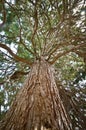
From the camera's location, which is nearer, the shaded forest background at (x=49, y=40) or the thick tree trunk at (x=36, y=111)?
the thick tree trunk at (x=36, y=111)

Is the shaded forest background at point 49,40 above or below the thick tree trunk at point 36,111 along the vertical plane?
above

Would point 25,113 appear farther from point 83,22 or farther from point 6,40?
point 83,22

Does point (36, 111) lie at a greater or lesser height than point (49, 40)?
lesser

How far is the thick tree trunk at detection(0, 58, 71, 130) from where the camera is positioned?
1.95 meters

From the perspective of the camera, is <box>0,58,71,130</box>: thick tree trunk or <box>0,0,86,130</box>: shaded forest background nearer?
<box>0,58,71,130</box>: thick tree trunk

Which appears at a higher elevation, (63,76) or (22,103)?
(63,76)

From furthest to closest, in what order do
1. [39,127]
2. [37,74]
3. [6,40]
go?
1. [6,40]
2. [37,74]
3. [39,127]

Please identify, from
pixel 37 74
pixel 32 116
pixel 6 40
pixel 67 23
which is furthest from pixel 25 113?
pixel 67 23

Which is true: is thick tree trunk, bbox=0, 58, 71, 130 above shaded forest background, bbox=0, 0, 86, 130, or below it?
below

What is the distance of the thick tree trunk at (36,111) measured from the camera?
1953mm

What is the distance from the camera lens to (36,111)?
7.12ft

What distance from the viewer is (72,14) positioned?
5816 mm

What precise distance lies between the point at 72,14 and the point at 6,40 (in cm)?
204

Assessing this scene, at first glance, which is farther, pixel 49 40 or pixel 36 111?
pixel 49 40
